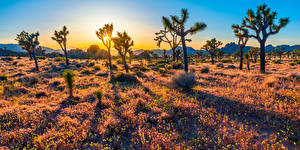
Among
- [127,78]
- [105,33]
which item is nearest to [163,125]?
[127,78]

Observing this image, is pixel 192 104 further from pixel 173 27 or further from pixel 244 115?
pixel 173 27

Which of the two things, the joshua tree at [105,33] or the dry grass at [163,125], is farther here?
the joshua tree at [105,33]

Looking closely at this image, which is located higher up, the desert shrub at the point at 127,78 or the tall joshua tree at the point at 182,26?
the tall joshua tree at the point at 182,26

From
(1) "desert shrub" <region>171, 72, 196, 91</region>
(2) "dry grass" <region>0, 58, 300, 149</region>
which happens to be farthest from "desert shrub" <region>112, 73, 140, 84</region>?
(2) "dry grass" <region>0, 58, 300, 149</region>

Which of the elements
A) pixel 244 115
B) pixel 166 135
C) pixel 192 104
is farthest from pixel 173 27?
pixel 166 135

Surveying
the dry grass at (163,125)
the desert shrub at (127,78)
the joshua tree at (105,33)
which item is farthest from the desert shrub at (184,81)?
the joshua tree at (105,33)

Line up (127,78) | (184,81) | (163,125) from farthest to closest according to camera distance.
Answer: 1. (127,78)
2. (184,81)
3. (163,125)

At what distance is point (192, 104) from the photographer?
6.19m

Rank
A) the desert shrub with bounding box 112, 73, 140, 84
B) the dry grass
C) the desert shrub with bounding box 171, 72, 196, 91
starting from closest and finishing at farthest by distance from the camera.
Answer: the dry grass → the desert shrub with bounding box 171, 72, 196, 91 → the desert shrub with bounding box 112, 73, 140, 84

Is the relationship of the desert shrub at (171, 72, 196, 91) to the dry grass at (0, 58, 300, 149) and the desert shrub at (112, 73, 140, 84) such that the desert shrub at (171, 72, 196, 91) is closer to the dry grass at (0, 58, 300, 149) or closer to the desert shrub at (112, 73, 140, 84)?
the dry grass at (0, 58, 300, 149)

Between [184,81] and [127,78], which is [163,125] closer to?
[184,81]

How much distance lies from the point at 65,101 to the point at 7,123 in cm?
267

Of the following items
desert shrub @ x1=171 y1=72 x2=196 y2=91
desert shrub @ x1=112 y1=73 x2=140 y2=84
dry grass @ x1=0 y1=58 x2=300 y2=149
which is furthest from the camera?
desert shrub @ x1=112 y1=73 x2=140 y2=84

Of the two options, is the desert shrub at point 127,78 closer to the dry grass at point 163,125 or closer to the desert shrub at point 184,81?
the desert shrub at point 184,81
